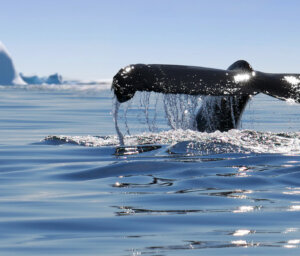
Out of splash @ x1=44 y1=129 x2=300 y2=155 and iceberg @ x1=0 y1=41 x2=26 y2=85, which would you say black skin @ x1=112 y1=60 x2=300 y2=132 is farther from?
iceberg @ x1=0 y1=41 x2=26 y2=85

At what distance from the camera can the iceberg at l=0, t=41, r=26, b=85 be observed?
583ft

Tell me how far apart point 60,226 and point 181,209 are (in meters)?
1.17

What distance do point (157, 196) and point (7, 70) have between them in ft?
615

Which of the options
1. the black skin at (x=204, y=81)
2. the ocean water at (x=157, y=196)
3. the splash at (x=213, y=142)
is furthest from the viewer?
the splash at (x=213, y=142)

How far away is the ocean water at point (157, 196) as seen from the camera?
441 centimetres

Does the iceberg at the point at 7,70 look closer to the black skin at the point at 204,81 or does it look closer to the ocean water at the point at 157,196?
the ocean water at the point at 157,196

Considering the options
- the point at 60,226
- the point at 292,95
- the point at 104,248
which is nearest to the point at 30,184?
the point at 60,226

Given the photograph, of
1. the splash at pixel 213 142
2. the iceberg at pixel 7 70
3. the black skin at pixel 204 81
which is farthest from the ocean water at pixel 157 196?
the iceberg at pixel 7 70

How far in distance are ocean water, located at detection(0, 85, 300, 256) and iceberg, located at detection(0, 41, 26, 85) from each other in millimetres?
171795

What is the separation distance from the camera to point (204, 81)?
9359mm

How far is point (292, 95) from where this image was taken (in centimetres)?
976

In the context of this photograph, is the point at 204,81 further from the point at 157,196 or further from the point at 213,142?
the point at 157,196

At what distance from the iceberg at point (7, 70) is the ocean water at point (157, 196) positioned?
171795 mm

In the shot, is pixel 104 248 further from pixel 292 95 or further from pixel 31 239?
pixel 292 95
